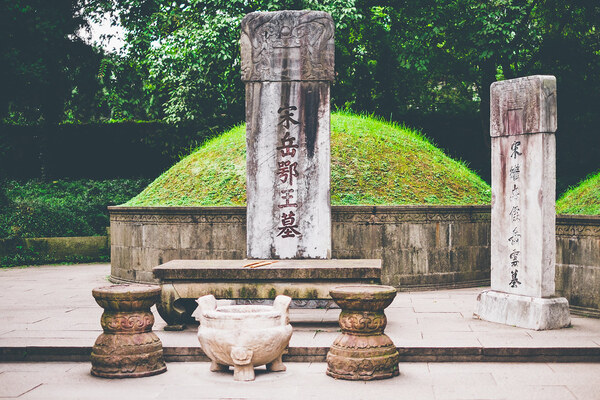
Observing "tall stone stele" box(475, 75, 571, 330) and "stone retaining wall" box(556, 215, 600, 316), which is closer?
"tall stone stele" box(475, 75, 571, 330)

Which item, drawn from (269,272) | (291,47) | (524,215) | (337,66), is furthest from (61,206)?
(524,215)

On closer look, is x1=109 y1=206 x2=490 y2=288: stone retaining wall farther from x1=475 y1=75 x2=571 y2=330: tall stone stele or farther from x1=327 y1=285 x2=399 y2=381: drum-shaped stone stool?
x1=327 y1=285 x2=399 y2=381: drum-shaped stone stool

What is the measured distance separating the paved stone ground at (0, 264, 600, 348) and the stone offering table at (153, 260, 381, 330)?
0.38 meters

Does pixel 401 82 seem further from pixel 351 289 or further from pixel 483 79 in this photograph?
pixel 351 289

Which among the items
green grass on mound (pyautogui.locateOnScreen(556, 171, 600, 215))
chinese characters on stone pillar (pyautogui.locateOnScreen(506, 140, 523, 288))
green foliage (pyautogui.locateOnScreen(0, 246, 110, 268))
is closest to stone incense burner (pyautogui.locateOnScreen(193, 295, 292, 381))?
chinese characters on stone pillar (pyautogui.locateOnScreen(506, 140, 523, 288))

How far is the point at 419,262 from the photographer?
11.1m

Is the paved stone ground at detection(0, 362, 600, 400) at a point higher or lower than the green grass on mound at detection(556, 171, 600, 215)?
lower

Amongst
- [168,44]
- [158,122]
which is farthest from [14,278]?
[158,122]

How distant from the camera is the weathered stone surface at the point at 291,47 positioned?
9.28 m

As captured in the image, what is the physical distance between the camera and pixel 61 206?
18.5 m

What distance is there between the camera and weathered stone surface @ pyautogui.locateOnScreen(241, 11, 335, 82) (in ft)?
30.5

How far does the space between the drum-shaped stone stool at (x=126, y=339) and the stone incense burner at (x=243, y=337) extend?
57cm

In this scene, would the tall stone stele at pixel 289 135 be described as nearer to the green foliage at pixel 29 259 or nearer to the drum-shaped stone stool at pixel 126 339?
the drum-shaped stone stool at pixel 126 339

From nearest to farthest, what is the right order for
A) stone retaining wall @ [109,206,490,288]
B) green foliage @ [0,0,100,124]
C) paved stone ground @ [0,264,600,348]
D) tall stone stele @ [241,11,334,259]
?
paved stone ground @ [0,264,600,348]
tall stone stele @ [241,11,334,259]
stone retaining wall @ [109,206,490,288]
green foliage @ [0,0,100,124]
